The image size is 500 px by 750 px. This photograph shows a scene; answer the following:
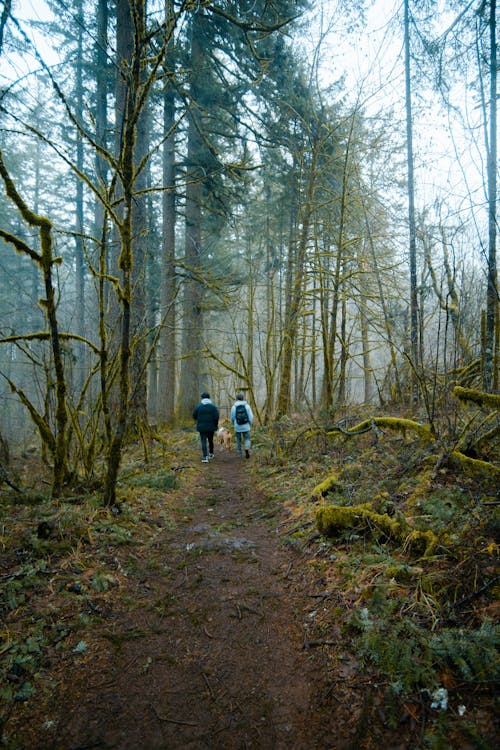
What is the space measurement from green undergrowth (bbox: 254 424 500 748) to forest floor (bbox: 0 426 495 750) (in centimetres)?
7

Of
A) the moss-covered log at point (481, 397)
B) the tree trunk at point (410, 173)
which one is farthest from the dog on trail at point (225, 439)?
the moss-covered log at point (481, 397)

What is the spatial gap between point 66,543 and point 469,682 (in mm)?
3518

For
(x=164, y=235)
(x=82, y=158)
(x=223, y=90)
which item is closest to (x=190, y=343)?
(x=164, y=235)

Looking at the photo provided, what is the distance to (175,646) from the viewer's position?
8.95 feet

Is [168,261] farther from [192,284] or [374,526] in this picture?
[374,526]

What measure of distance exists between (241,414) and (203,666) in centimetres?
717

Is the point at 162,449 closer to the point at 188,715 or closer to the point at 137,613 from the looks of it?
the point at 137,613

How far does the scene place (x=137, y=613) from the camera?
122 inches

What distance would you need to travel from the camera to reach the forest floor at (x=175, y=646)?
2031mm

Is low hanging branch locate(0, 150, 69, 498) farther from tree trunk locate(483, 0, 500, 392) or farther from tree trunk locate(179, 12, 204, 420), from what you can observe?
tree trunk locate(179, 12, 204, 420)

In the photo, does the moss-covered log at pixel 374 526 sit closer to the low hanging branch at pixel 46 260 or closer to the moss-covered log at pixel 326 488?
the moss-covered log at pixel 326 488

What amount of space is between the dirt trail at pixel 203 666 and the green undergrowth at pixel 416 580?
0.39 meters

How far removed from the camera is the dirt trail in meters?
2.05

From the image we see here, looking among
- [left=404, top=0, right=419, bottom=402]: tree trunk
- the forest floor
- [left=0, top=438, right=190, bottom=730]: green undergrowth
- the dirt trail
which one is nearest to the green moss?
the forest floor
